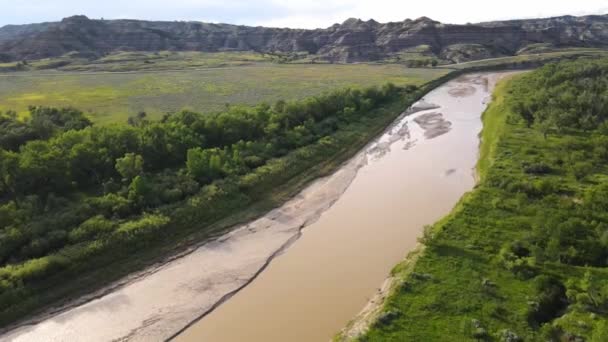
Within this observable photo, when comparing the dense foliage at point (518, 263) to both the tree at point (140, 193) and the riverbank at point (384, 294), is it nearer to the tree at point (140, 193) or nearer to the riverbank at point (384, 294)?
the riverbank at point (384, 294)

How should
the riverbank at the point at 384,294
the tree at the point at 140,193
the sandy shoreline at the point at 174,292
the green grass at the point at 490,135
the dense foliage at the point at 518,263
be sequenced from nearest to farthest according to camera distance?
the dense foliage at the point at 518,263 < the riverbank at the point at 384,294 < the sandy shoreline at the point at 174,292 < the tree at the point at 140,193 < the green grass at the point at 490,135

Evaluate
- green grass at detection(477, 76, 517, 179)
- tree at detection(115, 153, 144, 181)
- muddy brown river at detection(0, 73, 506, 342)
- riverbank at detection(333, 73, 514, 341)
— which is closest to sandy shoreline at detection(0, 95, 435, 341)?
muddy brown river at detection(0, 73, 506, 342)

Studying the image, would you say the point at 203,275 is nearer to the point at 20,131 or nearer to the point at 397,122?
the point at 20,131

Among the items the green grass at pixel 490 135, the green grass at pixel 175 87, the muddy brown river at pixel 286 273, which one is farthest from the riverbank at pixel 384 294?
the green grass at pixel 175 87

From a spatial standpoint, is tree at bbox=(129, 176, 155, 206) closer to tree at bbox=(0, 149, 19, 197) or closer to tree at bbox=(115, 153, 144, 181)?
tree at bbox=(115, 153, 144, 181)

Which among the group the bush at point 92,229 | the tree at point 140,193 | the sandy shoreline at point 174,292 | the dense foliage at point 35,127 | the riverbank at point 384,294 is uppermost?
the dense foliage at point 35,127

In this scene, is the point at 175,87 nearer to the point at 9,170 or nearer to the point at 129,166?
the point at 129,166

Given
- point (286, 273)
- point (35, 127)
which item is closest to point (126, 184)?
point (35, 127)
